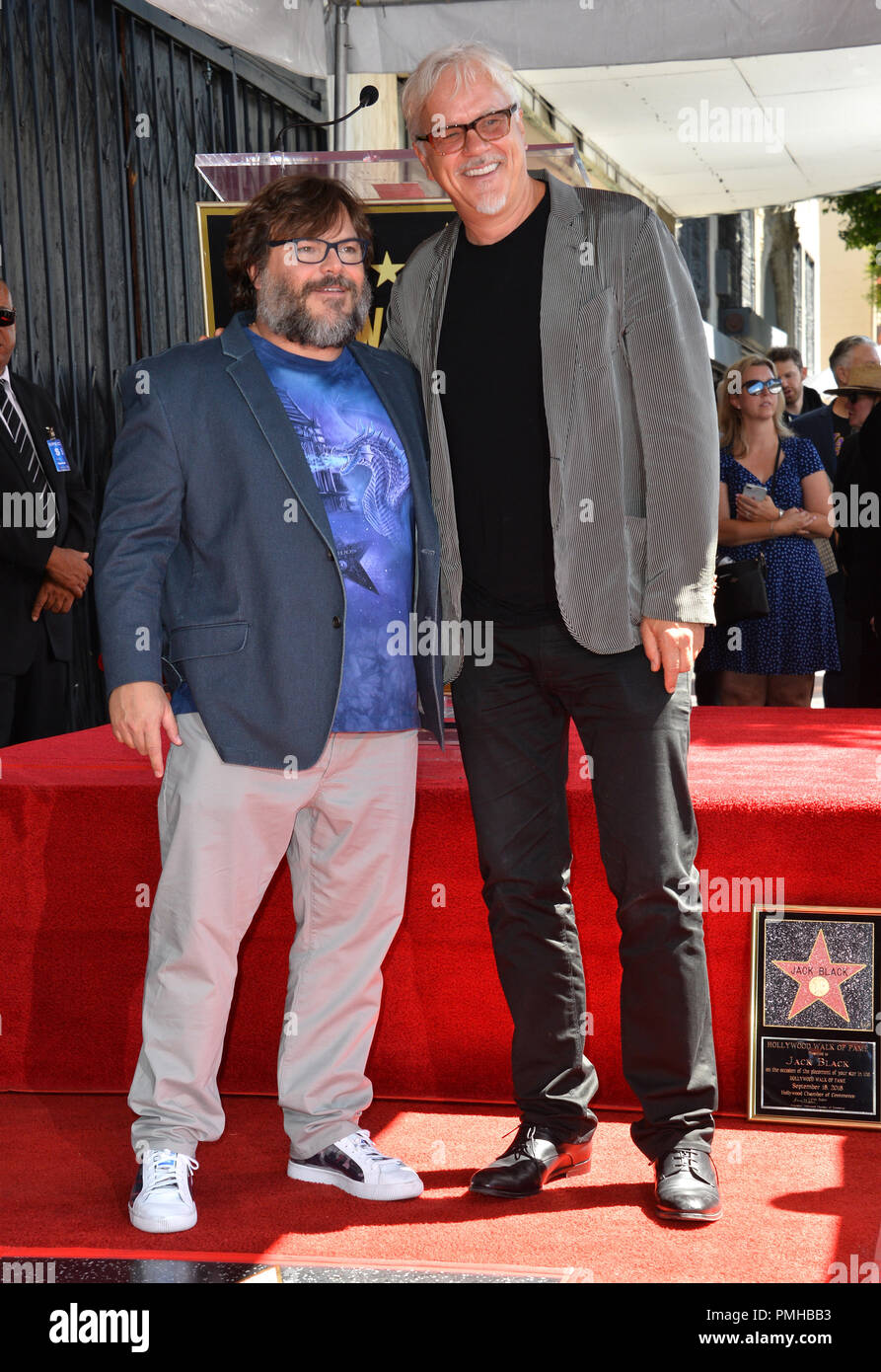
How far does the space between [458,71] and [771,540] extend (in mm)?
2808

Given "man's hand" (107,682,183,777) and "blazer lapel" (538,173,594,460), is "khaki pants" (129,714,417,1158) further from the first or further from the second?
"blazer lapel" (538,173,594,460)

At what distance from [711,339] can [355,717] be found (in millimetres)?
12561

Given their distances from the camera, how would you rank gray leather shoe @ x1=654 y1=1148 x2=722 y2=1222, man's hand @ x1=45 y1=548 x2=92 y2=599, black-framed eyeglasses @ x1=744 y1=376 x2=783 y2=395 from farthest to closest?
black-framed eyeglasses @ x1=744 y1=376 x2=783 y2=395 < man's hand @ x1=45 y1=548 x2=92 y2=599 < gray leather shoe @ x1=654 y1=1148 x2=722 y2=1222

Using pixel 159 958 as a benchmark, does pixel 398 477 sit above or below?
above

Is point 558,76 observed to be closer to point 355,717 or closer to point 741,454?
point 741,454

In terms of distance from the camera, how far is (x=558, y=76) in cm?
700

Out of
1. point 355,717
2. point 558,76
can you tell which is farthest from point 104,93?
point 355,717

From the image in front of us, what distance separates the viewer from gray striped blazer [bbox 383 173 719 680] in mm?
2439

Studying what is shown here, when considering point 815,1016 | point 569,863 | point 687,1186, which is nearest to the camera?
point 687,1186

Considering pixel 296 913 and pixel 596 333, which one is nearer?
pixel 596 333

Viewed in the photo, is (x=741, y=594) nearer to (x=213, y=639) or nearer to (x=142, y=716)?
(x=213, y=639)

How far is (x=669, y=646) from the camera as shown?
96.5 inches

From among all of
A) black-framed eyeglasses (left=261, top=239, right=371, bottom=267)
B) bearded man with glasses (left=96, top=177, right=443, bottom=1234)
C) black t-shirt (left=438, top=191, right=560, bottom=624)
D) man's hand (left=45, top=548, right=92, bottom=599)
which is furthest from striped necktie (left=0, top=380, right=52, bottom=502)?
black t-shirt (left=438, top=191, right=560, bottom=624)

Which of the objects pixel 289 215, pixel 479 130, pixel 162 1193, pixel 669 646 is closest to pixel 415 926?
pixel 162 1193
